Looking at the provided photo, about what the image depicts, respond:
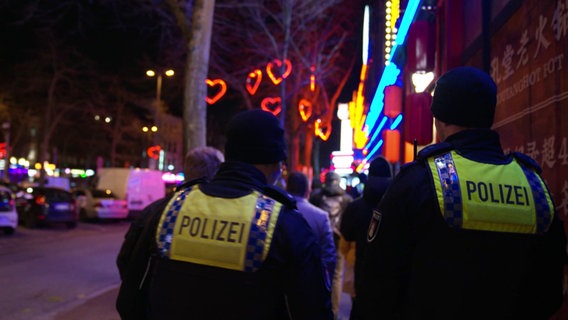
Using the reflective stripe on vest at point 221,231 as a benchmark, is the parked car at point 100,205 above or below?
below

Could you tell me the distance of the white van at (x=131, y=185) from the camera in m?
24.9

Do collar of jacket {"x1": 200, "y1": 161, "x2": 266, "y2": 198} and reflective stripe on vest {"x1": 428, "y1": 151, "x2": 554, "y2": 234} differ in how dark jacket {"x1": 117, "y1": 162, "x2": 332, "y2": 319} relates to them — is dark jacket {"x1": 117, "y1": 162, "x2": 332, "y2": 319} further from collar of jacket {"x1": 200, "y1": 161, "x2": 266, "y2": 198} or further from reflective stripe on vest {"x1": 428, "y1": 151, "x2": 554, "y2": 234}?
reflective stripe on vest {"x1": 428, "y1": 151, "x2": 554, "y2": 234}

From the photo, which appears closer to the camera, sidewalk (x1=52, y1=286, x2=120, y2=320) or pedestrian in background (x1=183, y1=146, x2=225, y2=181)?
pedestrian in background (x1=183, y1=146, x2=225, y2=181)

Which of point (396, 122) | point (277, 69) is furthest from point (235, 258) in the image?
point (277, 69)

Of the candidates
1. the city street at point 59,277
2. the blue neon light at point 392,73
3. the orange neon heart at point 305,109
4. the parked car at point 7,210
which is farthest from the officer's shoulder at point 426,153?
the orange neon heart at point 305,109

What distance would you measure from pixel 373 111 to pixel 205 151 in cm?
1785

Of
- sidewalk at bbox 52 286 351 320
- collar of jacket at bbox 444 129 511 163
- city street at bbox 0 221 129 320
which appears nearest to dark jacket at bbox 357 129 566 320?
collar of jacket at bbox 444 129 511 163

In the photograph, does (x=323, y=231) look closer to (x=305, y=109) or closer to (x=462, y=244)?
(x=462, y=244)

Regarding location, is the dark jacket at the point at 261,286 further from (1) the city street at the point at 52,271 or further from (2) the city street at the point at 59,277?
(1) the city street at the point at 52,271

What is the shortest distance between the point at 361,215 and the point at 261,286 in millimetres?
3358

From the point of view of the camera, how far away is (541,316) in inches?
80.4

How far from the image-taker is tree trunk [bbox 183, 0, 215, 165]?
1173 centimetres

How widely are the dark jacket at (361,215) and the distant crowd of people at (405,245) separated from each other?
2842 mm

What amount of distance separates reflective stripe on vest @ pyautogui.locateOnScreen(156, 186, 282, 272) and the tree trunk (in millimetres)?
9611
